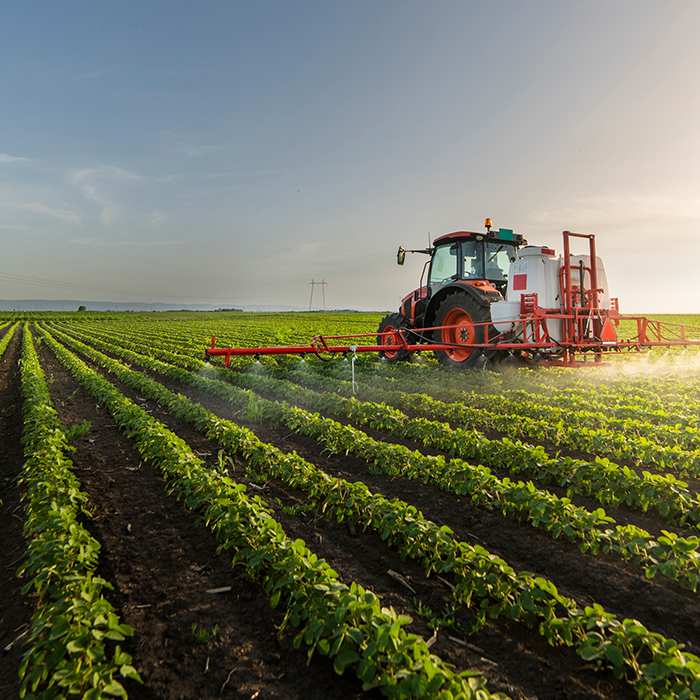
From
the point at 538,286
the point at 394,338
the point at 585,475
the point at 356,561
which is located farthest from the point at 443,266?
the point at 356,561

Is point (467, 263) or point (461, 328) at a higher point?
point (467, 263)

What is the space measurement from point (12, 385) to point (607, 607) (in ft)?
43.1

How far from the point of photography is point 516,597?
2.64 metres

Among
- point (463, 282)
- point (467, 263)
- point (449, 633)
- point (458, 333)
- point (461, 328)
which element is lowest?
point (449, 633)

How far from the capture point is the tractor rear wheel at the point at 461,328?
9203mm

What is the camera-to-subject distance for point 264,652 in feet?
7.84

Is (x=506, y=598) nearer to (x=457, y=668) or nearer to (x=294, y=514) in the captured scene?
(x=457, y=668)

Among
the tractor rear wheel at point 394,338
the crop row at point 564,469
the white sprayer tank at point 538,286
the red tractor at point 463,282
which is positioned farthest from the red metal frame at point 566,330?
the tractor rear wheel at point 394,338

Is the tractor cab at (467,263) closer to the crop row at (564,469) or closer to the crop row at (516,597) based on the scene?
the crop row at (564,469)

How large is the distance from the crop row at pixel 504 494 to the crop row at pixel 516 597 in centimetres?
74

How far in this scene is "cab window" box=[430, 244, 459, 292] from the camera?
34.0 ft

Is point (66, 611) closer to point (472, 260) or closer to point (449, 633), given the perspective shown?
point (449, 633)

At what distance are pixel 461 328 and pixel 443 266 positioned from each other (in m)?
1.68

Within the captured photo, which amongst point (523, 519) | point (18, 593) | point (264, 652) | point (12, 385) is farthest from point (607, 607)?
point (12, 385)
